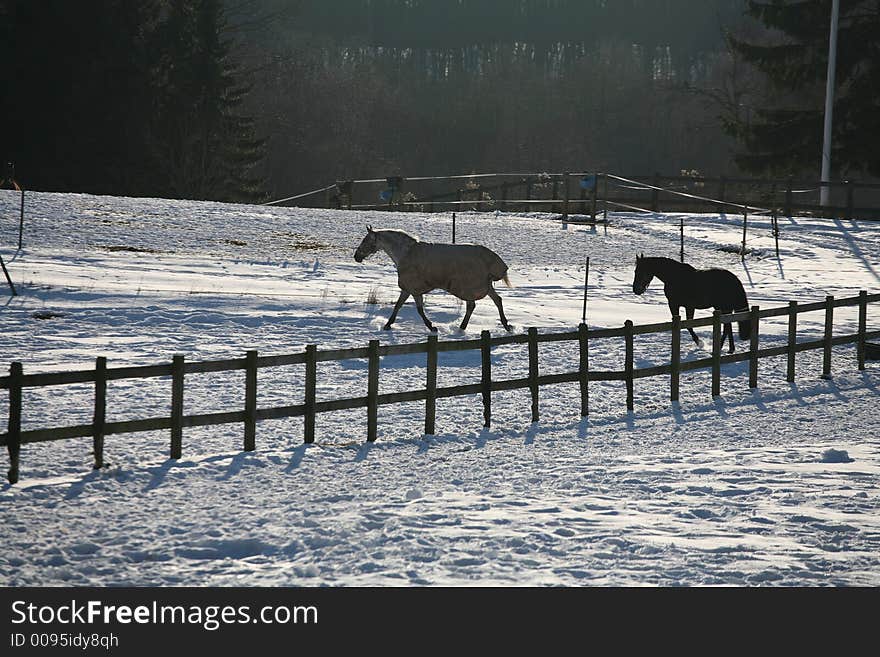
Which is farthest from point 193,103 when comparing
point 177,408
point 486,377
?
point 177,408

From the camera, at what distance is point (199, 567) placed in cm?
853

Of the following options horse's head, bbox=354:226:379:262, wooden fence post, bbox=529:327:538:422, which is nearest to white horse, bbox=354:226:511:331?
horse's head, bbox=354:226:379:262

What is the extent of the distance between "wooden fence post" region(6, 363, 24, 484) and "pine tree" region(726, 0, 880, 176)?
133 feet

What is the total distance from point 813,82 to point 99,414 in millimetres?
41997

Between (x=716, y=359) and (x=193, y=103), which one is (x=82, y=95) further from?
(x=716, y=359)

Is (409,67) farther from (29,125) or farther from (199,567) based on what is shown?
(199,567)

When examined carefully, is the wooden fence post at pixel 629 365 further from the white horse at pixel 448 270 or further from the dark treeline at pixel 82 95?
the dark treeline at pixel 82 95

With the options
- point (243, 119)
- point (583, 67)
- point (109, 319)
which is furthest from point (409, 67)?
point (109, 319)

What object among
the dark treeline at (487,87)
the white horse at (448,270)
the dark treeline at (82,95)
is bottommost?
the white horse at (448,270)

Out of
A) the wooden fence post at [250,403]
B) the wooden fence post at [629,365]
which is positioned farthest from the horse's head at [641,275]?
the wooden fence post at [250,403]

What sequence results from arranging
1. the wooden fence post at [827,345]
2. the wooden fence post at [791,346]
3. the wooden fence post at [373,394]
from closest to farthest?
the wooden fence post at [373,394] → the wooden fence post at [791,346] → the wooden fence post at [827,345]

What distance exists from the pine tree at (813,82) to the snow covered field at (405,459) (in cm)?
2253

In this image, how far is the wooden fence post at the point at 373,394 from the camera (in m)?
12.8

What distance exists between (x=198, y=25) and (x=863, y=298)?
1542 inches
